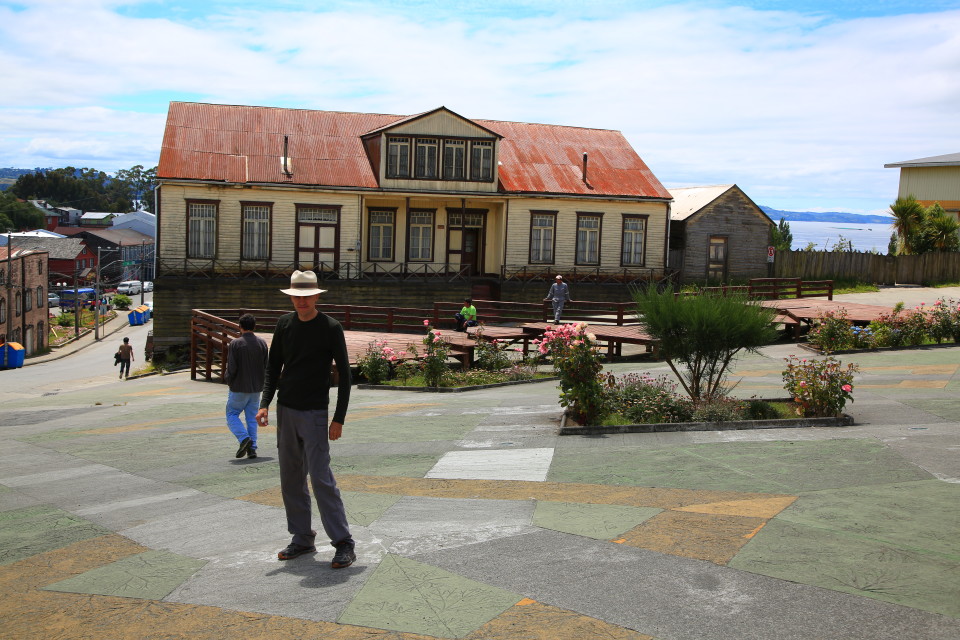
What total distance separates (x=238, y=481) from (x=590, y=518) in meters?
3.88

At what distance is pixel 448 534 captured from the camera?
6930 millimetres

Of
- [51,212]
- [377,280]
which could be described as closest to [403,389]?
[377,280]

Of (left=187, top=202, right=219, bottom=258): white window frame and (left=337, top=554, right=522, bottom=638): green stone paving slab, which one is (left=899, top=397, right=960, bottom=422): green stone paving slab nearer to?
(left=337, top=554, right=522, bottom=638): green stone paving slab

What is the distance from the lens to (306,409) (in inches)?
252

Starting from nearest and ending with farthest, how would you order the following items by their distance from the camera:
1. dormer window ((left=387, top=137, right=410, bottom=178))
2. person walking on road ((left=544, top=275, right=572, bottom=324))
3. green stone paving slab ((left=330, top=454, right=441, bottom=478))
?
green stone paving slab ((left=330, top=454, right=441, bottom=478)) < person walking on road ((left=544, top=275, right=572, bottom=324)) < dormer window ((left=387, top=137, right=410, bottom=178))

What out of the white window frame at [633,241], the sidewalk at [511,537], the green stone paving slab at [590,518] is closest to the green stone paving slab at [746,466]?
the sidewalk at [511,537]

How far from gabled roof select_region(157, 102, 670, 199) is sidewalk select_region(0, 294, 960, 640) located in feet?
76.0

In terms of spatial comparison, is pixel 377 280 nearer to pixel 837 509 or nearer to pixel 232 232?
pixel 232 232

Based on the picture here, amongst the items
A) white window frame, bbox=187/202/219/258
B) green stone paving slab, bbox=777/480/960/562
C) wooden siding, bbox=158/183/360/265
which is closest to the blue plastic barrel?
wooden siding, bbox=158/183/360/265

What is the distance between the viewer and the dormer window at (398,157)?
35.0m

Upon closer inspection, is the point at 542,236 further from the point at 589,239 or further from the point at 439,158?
the point at 439,158

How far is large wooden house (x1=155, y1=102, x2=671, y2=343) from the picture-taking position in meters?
33.2

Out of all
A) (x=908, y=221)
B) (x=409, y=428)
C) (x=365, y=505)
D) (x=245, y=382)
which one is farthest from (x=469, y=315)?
(x=908, y=221)

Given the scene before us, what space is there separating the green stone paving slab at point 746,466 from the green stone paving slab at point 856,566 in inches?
61.0
